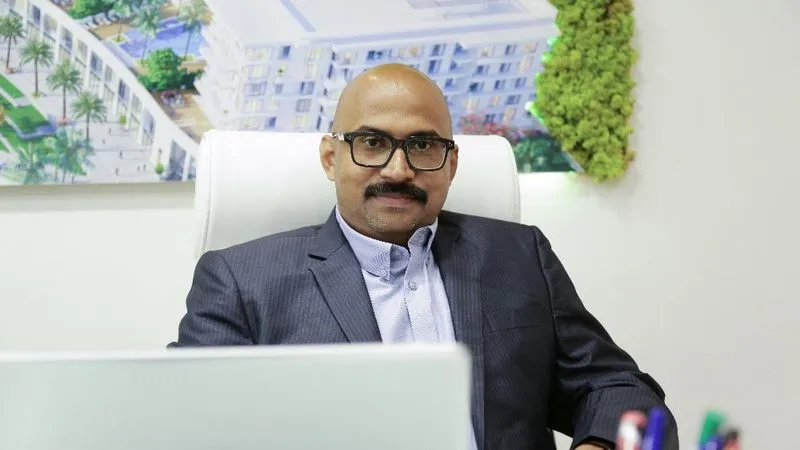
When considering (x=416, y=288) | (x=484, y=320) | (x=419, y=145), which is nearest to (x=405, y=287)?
(x=416, y=288)

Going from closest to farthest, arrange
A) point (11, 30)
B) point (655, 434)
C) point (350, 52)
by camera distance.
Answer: point (655, 434)
point (11, 30)
point (350, 52)

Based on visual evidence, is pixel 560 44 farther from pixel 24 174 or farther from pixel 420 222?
pixel 24 174

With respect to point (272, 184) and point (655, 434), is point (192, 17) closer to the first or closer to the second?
point (272, 184)

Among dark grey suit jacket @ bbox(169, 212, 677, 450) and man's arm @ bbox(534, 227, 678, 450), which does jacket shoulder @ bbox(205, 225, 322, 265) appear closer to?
dark grey suit jacket @ bbox(169, 212, 677, 450)

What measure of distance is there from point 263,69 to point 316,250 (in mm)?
749

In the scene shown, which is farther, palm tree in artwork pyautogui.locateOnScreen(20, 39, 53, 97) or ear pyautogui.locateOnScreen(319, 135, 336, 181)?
palm tree in artwork pyautogui.locateOnScreen(20, 39, 53, 97)

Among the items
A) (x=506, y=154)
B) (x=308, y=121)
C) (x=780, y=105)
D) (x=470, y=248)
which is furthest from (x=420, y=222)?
(x=780, y=105)

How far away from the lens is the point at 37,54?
1893 millimetres

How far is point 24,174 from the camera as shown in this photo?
1.91 meters

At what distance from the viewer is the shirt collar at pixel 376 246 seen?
140 centimetres

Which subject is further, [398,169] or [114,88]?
[114,88]

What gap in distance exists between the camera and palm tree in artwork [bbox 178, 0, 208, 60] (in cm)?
193

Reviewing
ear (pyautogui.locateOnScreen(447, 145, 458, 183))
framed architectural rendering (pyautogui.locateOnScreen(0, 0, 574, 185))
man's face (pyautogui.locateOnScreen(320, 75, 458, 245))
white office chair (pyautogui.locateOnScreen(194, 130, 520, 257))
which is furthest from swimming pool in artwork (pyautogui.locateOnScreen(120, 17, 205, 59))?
ear (pyautogui.locateOnScreen(447, 145, 458, 183))

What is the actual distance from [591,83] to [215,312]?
118 centimetres
